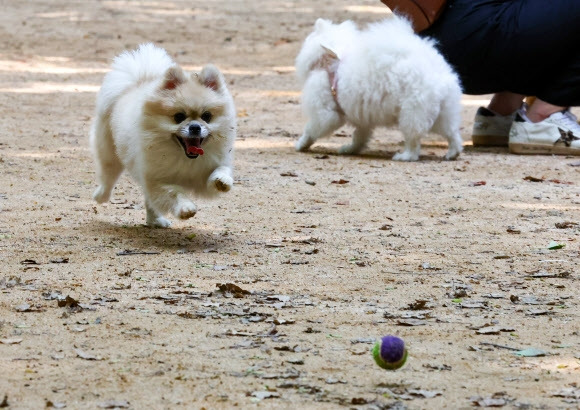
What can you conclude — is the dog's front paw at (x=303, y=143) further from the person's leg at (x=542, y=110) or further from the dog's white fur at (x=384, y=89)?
the person's leg at (x=542, y=110)

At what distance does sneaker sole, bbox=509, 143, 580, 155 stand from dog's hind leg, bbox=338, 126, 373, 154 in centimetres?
128

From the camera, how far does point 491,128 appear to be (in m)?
9.17

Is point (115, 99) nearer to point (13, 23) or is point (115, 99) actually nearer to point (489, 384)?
point (489, 384)

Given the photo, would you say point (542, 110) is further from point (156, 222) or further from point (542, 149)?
point (156, 222)

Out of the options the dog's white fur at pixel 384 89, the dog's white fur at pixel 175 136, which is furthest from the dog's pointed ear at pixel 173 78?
the dog's white fur at pixel 384 89

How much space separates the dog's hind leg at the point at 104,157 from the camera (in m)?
5.92

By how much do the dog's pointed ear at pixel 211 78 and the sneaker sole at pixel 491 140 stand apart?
445cm

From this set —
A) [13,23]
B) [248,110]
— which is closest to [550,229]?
[248,110]

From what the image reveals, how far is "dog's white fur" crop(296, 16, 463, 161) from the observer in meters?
7.84

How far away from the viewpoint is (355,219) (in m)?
6.13

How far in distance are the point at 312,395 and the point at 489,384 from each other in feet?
2.02

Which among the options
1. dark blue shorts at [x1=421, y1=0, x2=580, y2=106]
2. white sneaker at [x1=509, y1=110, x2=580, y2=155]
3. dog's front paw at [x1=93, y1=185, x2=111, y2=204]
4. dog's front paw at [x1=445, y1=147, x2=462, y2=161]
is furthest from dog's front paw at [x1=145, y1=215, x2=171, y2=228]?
white sneaker at [x1=509, y1=110, x2=580, y2=155]

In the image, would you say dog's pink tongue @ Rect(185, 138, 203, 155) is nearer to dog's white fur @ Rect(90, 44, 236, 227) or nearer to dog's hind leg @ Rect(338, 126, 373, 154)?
dog's white fur @ Rect(90, 44, 236, 227)

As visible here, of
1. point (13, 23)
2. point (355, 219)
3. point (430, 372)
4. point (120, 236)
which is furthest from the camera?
point (13, 23)
